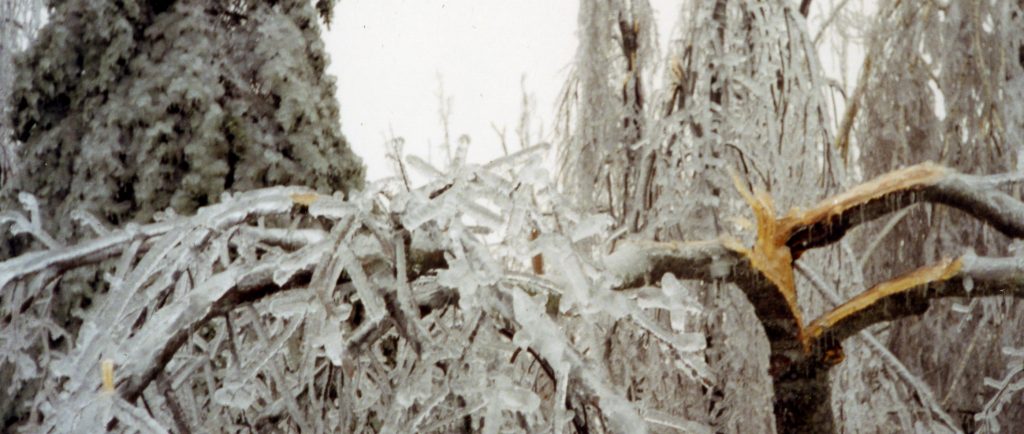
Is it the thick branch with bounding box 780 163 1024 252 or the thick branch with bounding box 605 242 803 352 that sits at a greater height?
the thick branch with bounding box 780 163 1024 252

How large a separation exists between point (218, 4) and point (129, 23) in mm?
505

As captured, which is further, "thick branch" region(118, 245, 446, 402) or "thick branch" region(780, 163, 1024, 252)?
"thick branch" region(780, 163, 1024, 252)

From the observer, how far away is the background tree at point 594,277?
3.38 ft

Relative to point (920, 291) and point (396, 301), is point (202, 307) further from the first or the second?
point (920, 291)

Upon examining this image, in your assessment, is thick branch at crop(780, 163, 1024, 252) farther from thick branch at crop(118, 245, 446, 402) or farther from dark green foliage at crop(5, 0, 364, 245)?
dark green foliage at crop(5, 0, 364, 245)

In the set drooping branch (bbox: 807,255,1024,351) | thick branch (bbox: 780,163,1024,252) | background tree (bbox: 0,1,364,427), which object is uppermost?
background tree (bbox: 0,1,364,427)

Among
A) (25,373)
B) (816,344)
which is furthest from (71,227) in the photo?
(816,344)

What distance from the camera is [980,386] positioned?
3.85m

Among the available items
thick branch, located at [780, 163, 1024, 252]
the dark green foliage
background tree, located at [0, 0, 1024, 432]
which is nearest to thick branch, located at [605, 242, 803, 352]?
background tree, located at [0, 0, 1024, 432]

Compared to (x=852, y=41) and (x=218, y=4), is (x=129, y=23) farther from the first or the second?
(x=852, y=41)

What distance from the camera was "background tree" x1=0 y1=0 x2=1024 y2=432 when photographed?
1031 millimetres

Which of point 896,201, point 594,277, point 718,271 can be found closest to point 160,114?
point 718,271

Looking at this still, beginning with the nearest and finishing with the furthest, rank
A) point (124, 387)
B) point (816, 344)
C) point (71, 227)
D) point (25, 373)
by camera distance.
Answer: point (124, 387), point (25, 373), point (816, 344), point (71, 227)

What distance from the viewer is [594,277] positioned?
1.01 meters
